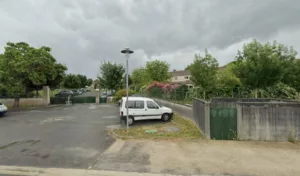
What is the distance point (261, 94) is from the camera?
13016 mm

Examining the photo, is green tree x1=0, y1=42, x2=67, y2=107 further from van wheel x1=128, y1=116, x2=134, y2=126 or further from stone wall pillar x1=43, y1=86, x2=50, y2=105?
van wheel x1=128, y1=116, x2=134, y2=126

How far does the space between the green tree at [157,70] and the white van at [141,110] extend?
21664 millimetres

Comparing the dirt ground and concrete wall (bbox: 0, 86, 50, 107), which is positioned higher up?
concrete wall (bbox: 0, 86, 50, 107)

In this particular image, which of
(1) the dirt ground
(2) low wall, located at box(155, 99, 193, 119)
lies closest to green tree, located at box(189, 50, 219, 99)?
(2) low wall, located at box(155, 99, 193, 119)

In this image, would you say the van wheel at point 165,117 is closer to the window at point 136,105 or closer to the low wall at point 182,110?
the low wall at point 182,110

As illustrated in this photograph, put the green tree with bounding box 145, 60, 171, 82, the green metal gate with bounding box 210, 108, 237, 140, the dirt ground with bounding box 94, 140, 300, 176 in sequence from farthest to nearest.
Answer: the green tree with bounding box 145, 60, 171, 82, the green metal gate with bounding box 210, 108, 237, 140, the dirt ground with bounding box 94, 140, 300, 176

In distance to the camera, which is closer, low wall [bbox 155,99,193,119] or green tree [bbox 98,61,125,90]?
low wall [bbox 155,99,193,119]

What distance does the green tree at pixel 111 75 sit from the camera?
2828 cm

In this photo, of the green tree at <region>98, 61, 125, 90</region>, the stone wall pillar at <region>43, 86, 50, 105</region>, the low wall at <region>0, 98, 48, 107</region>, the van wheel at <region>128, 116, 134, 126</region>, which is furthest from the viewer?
the green tree at <region>98, 61, 125, 90</region>

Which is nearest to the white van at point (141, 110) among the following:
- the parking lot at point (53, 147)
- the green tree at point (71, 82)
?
the parking lot at point (53, 147)

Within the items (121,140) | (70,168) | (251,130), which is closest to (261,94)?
(251,130)

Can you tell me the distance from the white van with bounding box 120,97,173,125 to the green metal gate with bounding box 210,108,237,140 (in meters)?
4.29

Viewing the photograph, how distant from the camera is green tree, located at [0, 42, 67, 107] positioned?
1719 centimetres

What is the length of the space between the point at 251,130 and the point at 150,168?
15.6 feet
